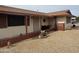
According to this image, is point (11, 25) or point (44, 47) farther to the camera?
point (11, 25)

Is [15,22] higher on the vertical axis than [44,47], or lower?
higher

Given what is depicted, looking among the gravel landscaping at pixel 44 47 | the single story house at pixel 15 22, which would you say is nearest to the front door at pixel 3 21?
the single story house at pixel 15 22

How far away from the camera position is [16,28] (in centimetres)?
1357

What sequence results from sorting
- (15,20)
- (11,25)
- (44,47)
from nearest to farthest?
(44,47)
(11,25)
(15,20)

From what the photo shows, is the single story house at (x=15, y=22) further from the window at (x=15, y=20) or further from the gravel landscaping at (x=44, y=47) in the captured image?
the gravel landscaping at (x=44, y=47)

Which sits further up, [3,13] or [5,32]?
[3,13]

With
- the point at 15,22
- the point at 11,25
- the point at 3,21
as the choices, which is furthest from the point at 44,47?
the point at 15,22

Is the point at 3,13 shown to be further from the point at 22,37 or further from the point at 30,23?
the point at 30,23

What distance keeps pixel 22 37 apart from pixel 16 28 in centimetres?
100

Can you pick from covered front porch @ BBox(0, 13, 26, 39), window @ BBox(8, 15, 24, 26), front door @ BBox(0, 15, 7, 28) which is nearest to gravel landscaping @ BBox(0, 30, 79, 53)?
covered front porch @ BBox(0, 13, 26, 39)

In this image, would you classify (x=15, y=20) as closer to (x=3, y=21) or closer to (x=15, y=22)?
(x=15, y=22)

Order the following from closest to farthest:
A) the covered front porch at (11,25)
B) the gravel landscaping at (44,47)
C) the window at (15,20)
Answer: the gravel landscaping at (44,47) < the covered front porch at (11,25) < the window at (15,20)
